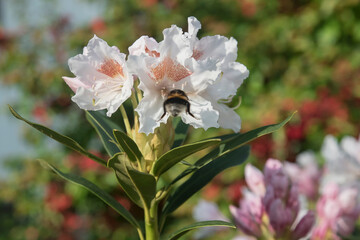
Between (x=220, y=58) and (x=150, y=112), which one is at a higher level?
(x=220, y=58)

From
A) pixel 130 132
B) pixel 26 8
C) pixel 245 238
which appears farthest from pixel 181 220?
pixel 26 8

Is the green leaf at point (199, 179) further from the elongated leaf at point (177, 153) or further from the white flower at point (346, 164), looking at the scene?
the white flower at point (346, 164)

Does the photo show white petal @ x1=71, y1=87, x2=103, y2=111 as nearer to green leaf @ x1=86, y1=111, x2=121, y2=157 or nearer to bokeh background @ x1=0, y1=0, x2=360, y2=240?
green leaf @ x1=86, y1=111, x2=121, y2=157

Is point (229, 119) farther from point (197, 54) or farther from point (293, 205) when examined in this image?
point (293, 205)

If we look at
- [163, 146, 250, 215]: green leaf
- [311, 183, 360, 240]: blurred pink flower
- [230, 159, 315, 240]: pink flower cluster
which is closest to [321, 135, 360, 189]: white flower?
[311, 183, 360, 240]: blurred pink flower

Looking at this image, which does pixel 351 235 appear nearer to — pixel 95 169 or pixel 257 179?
pixel 257 179

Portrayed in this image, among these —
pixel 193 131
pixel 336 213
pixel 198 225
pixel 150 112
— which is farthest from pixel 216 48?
pixel 193 131
